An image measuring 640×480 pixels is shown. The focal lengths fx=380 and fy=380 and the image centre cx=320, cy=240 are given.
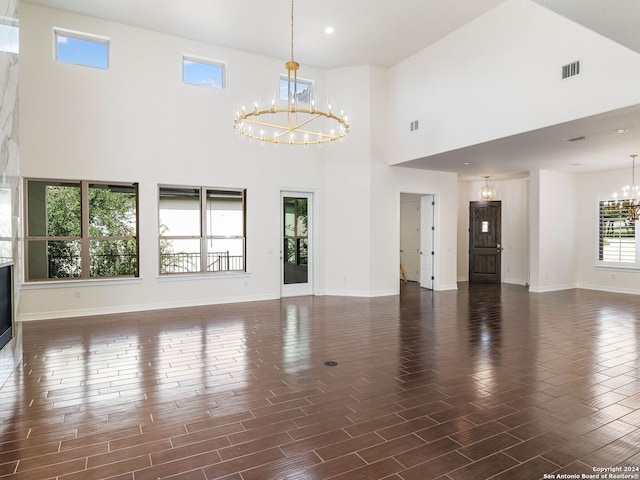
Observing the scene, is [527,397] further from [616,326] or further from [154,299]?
[154,299]

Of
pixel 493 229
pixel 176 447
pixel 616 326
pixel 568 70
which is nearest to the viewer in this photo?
pixel 176 447

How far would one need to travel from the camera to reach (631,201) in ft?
25.8

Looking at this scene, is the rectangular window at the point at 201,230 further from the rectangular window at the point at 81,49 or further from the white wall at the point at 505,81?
the white wall at the point at 505,81

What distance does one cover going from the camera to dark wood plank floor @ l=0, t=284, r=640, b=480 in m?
Answer: 2.29

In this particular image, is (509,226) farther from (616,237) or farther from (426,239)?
(426,239)

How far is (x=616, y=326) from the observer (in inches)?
222

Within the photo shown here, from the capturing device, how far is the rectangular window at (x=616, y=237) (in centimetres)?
861

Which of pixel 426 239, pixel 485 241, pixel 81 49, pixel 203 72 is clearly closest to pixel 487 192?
pixel 485 241

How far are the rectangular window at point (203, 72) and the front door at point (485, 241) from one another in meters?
7.82

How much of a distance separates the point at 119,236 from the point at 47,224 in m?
1.07

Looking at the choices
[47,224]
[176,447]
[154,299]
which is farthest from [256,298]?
[176,447]

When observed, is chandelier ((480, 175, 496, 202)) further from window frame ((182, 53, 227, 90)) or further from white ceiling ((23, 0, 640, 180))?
window frame ((182, 53, 227, 90))

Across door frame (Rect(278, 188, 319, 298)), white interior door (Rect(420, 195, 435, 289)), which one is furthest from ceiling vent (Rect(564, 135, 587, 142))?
door frame (Rect(278, 188, 319, 298))

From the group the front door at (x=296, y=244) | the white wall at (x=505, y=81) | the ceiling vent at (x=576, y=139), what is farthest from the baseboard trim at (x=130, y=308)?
the ceiling vent at (x=576, y=139)
